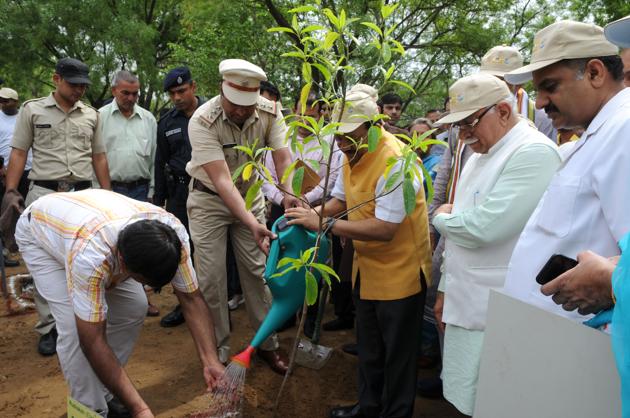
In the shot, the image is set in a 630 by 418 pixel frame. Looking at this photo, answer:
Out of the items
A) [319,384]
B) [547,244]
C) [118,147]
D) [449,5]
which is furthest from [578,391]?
[449,5]

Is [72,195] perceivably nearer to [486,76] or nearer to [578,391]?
[486,76]

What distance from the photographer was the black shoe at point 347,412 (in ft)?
9.16

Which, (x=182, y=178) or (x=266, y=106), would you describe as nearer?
(x=266, y=106)

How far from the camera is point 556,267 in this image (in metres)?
1.44

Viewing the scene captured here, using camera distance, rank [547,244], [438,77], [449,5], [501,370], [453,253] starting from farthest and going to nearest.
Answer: [438,77]
[449,5]
[453,253]
[547,244]
[501,370]

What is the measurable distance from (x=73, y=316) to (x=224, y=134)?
138cm

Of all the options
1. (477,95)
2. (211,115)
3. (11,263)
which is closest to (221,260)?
(211,115)

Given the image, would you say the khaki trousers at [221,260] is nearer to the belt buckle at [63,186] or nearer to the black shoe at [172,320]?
the black shoe at [172,320]

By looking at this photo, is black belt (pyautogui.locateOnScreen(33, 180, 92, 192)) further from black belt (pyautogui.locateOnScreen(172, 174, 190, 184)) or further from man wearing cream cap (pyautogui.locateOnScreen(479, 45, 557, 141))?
man wearing cream cap (pyautogui.locateOnScreen(479, 45, 557, 141))

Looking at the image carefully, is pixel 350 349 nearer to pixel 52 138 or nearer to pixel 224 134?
pixel 224 134

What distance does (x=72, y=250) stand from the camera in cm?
228

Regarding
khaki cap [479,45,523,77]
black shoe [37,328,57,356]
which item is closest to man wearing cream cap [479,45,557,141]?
khaki cap [479,45,523,77]

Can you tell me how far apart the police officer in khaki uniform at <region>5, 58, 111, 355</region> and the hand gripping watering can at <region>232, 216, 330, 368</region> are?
2109mm

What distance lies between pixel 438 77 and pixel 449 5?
300 centimetres
